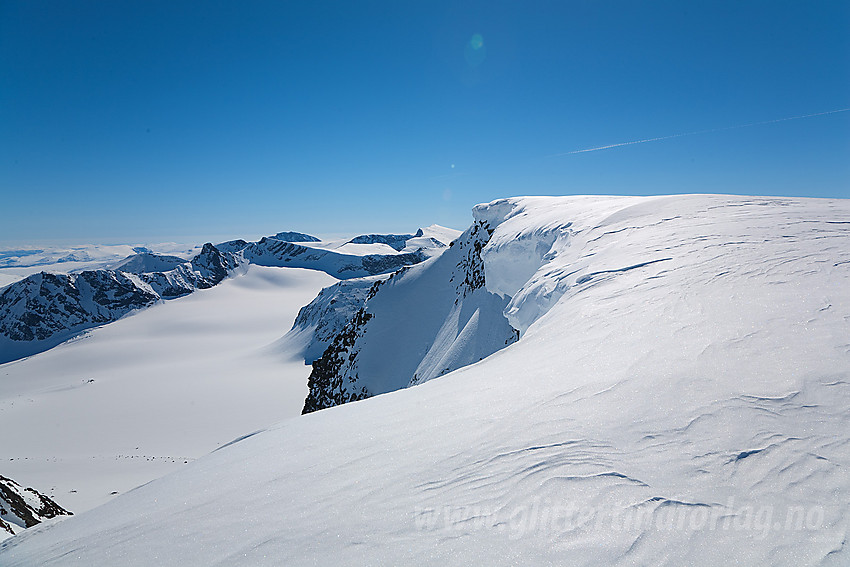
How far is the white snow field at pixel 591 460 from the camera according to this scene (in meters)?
2.38

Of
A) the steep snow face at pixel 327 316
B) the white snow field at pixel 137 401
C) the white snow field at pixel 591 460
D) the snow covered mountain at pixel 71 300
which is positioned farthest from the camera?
the snow covered mountain at pixel 71 300

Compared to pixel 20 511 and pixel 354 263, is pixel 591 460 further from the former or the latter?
pixel 354 263

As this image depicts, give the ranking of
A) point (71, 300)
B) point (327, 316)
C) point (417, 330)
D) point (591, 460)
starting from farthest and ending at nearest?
point (71, 300) → point (327, 316) → point (417, 330) → point (591, 460)

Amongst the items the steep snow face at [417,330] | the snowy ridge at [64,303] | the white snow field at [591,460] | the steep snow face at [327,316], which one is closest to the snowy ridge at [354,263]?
the snowy ridge at [64,303]

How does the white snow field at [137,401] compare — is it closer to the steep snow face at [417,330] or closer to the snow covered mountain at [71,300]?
the steep snow face at [417,330]

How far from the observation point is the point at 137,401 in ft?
168

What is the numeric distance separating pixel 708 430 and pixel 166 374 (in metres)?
78.9

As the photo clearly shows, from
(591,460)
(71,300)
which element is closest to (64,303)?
(71,300)

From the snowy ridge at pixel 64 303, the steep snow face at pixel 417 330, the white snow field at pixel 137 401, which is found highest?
the snowy ridge at pixel 64 303

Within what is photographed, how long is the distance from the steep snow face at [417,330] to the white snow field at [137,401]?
553 inches

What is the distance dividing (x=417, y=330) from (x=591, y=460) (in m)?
28.2

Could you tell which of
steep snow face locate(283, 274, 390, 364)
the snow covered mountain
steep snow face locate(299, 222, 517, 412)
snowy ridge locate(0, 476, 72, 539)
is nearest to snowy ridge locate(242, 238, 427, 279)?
the snow covered mountain

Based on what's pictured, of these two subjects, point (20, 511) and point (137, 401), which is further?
point (137, 401)

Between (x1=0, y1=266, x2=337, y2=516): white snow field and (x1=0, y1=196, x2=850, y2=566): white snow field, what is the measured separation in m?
9.86
